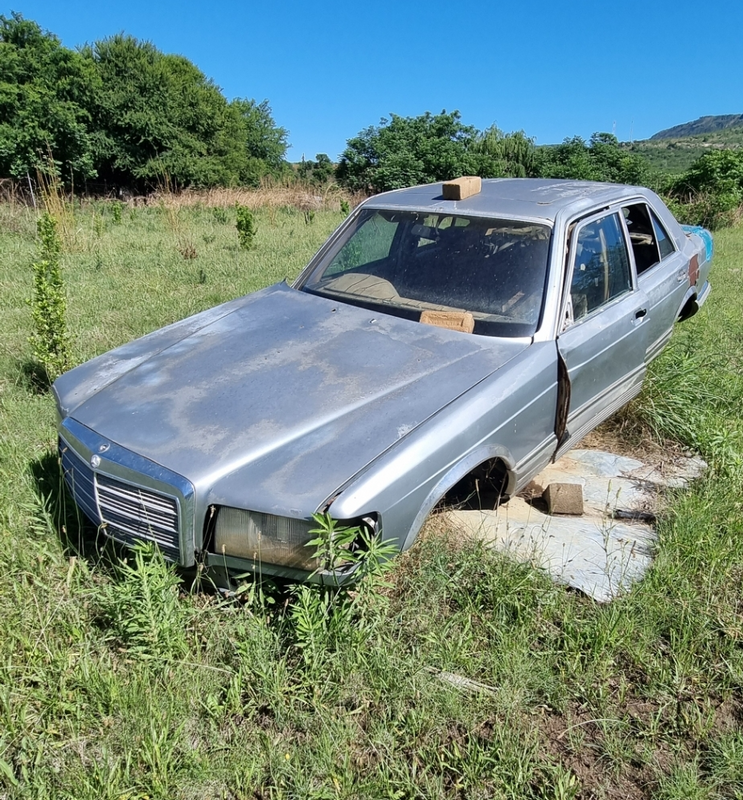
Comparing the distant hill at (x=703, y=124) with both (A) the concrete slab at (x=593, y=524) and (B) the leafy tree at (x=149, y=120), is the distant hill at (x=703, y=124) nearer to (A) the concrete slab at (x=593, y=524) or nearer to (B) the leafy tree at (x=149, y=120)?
(B) the leafy tree at (x=149, y=120)

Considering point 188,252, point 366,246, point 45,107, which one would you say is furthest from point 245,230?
point 45,107

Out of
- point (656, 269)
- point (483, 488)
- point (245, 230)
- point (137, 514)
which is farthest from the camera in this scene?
point (245, 230)

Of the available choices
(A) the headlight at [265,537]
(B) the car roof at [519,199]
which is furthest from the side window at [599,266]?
(A) the headlight at [265,537]

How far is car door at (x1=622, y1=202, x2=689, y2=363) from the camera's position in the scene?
4.15m

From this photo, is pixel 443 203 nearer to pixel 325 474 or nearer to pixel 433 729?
pixel 325 474

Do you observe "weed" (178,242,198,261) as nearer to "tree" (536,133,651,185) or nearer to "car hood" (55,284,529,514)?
"car hood" (55,284,529,514)

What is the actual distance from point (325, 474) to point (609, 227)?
2585 millimetres

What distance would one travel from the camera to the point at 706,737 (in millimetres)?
2225

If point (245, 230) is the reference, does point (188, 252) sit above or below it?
below

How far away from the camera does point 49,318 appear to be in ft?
15.4

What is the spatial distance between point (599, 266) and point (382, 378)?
64.9 inches

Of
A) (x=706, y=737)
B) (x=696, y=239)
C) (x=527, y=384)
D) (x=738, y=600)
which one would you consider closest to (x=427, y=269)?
(x=527, y=384)

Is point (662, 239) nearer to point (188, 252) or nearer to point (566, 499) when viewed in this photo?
point (566, 499)

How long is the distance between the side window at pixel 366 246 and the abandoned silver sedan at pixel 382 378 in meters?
0.01
